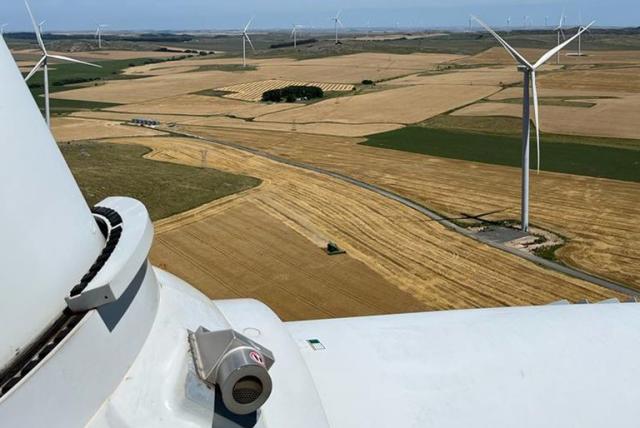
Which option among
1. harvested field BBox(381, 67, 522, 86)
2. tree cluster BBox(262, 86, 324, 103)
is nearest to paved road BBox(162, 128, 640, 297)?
tree cluster BBox(262, 86, 324, 103)

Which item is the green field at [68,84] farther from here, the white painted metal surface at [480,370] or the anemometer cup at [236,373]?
the anemometer cup at [236,373]

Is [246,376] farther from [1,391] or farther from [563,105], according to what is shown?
[563,105]

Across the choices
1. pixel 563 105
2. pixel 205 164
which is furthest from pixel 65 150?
pixel 563 105

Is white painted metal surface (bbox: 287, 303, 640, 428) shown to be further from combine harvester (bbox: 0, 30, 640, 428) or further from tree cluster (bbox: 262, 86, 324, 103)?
tree cluster (bbox: 262, 86, 324, 103)

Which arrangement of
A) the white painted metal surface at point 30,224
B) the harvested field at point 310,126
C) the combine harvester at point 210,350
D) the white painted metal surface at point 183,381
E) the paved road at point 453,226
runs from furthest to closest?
1. the harvested field at point 310,126
2. the paved road at point 453,226
3. the white painted metal surface at point 183,381
4. the combine harvester at point 210,350
5. the white painted metal surface at point 30,224

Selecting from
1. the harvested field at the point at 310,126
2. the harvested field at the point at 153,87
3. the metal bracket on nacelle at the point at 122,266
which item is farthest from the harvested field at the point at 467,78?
the metal bracket on nacelle at the point at 122,266

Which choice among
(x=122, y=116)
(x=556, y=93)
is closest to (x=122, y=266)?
(x=122, y=116)
